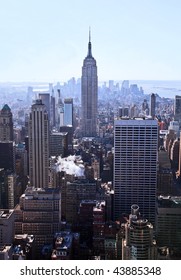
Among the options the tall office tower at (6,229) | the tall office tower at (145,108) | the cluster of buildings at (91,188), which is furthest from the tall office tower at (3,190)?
the tall office tower at (145,108)

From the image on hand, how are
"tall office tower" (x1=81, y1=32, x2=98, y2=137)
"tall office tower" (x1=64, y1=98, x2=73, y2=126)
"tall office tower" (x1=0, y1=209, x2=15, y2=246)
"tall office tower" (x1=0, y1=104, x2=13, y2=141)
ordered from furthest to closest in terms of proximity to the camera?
"tall office tower" (x1=64, y1=98, x2=73, y2=126), "tall office tower" (x1=81, y1=32, x2=98, y2=137), "tall office tower" (x1=0, y1=104, x2=13, y2=141), "tall office tower" (x1=0, y1=209, x2=15, y2=246)

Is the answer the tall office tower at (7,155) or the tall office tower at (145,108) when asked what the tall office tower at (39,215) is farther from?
the tall office tower at (145,108)

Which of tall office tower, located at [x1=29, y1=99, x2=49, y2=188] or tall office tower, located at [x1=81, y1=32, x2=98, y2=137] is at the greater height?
tall office tower, located at [x1=81, y1=32, x2=98, y2=137]

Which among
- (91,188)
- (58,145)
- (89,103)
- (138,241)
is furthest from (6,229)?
(89,103)

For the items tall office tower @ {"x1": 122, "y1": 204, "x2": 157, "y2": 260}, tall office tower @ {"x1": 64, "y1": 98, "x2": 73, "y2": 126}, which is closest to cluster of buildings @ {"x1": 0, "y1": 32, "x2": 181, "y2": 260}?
tall office tower @ {"x1": 122, "y1": 204, "x2": 157, "y2": 260}

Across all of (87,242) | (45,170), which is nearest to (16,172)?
(45,170)

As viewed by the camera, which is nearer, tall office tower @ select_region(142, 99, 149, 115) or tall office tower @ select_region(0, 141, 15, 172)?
tall office tower @ select_region(0, 141, 15, 172)

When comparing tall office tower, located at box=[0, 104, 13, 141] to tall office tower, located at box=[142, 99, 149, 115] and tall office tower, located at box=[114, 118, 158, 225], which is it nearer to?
tall office tower, located at box=[142, 99, 149, 115]

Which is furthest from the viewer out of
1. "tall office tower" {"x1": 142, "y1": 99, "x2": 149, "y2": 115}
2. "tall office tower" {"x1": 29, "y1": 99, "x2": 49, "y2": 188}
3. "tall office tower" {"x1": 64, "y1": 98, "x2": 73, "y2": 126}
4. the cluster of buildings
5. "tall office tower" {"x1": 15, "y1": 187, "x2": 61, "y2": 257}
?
"tall office tower" {"x1": 64, "y1": 98, "x2": 73, "y2": 126}
